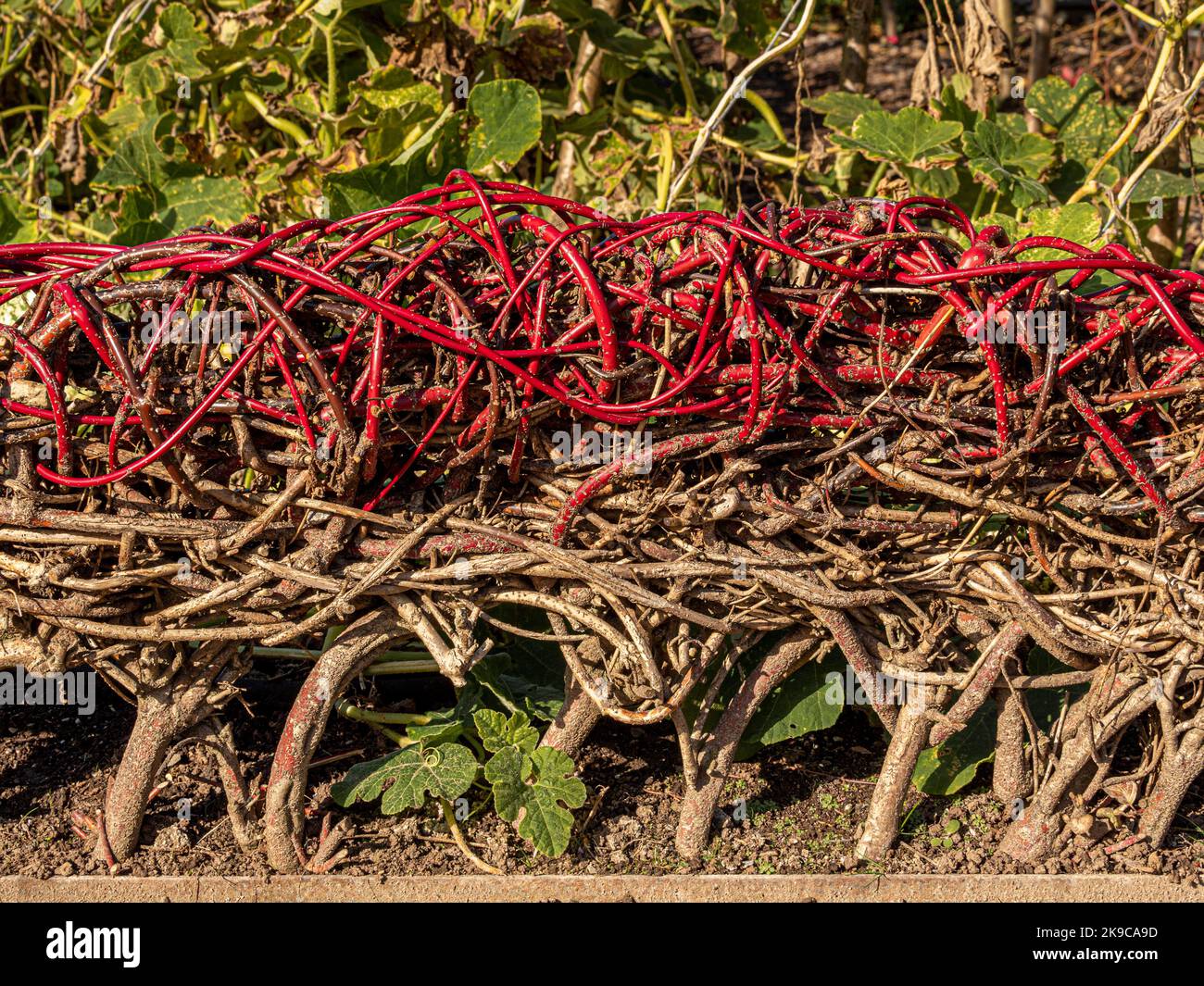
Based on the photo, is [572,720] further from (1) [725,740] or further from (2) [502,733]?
(1) [725,740]

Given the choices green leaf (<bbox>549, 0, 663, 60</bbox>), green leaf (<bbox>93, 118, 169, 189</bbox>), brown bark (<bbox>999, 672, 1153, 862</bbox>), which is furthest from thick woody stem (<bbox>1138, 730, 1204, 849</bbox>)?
green leaf (<bbox>93, 118, 169, 189</bbox>)

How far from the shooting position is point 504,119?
318 cm

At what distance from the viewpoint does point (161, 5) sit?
13.6 ft

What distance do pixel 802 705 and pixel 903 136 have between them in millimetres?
1732

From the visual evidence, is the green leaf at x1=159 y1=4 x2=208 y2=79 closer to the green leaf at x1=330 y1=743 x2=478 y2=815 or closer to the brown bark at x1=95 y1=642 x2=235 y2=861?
the brown bark at x1=95 y1=642 x2=235 y2=861

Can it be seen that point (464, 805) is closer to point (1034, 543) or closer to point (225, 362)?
point (225, 362)

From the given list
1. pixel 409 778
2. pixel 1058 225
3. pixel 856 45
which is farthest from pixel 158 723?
pixel 856 45

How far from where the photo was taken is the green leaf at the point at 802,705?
2518mm

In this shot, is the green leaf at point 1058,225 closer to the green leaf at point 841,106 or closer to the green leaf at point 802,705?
A: the green leaf at point 841,106

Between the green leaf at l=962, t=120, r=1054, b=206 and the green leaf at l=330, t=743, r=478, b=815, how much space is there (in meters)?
2.17

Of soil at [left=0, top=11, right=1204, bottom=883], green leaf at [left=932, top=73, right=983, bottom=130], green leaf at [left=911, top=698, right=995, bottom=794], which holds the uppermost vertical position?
green leaf at [left=932, top=73, right=983, bottom=130]

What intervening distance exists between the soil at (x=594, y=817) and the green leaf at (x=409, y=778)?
0.12 metres

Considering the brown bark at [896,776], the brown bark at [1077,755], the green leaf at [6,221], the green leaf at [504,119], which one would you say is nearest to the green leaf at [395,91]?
the green leaf at [504,119]

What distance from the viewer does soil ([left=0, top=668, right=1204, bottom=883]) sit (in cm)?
241
